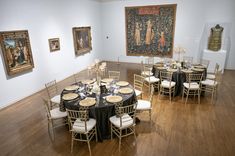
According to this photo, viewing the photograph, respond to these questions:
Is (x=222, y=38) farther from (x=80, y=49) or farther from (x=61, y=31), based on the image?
(x=61, y=31)

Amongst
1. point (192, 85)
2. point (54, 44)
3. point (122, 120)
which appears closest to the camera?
point (122, 120)

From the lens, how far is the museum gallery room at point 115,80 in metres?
3.57

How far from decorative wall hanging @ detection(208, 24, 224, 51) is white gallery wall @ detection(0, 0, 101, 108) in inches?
238

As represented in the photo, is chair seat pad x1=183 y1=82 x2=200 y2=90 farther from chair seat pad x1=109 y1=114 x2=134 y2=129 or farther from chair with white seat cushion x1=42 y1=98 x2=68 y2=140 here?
chair with white seat cushion x1=42 y1=98 x2=68 y2=140

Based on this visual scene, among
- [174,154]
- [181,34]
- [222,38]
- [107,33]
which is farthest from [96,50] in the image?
[174,154]

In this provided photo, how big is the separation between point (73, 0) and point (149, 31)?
4.06 meters

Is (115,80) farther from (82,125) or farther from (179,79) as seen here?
(179,79)

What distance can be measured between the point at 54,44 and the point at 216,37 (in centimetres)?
716

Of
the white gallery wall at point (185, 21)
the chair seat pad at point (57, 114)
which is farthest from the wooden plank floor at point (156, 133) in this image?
the white gallery wall at point (185, 21)

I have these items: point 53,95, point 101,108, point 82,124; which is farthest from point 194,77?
point 53,95

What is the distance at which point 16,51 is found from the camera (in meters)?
5.31

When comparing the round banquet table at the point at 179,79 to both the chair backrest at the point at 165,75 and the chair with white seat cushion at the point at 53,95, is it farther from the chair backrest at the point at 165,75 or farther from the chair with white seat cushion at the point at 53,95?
the chair with white seat cushion at the point at 53,95

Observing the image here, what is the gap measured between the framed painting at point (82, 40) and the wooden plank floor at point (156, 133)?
3650 mm

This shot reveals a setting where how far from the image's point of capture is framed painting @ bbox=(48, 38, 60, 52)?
6618 millimetres
